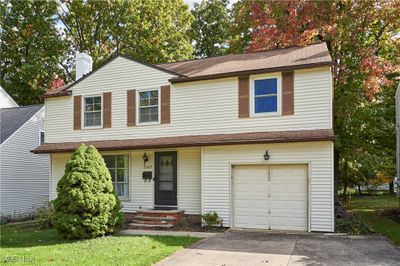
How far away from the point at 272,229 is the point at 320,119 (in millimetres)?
3727

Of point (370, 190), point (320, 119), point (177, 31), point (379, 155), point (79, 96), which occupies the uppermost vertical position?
point (177, 31)

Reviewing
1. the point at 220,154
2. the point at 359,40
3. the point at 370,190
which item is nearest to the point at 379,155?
the point at 359,40

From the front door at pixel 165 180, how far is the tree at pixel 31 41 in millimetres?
15189

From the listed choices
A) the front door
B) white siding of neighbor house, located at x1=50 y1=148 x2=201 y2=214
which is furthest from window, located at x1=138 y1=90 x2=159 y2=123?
the front door

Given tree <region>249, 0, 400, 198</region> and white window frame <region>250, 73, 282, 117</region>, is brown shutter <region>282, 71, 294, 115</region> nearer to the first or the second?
white window frame <region>250, 73, 282, 117</region>

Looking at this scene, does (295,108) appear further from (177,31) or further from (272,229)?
(177,31)

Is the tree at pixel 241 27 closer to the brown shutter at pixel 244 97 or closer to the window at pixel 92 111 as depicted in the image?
the brown shutter at pixel 244 97

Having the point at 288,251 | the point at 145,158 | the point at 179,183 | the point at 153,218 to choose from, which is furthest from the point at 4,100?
the point at 288,251

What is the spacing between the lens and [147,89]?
48.7 ft

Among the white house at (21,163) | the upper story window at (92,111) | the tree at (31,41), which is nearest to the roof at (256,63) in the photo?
the upper story window at (92,111)

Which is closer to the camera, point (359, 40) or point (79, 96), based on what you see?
point (79, 96)

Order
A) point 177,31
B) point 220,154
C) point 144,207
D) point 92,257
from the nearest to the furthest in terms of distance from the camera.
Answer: point 92,257, point 220,154, point 144,207, point 177,31

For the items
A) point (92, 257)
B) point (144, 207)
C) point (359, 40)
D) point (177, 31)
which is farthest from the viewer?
point (177, 31)

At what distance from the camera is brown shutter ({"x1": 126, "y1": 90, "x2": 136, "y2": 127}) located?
14914 mm
